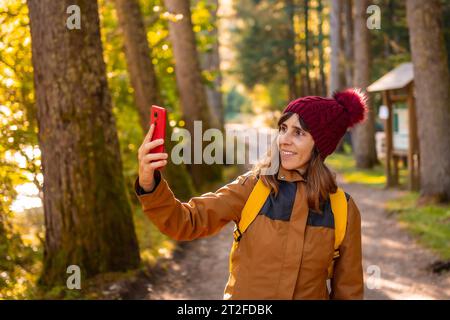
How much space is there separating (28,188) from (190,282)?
2.72 meters

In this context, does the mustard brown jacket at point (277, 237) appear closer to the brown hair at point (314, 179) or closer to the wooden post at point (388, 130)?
the brown hair at point (314, 179)

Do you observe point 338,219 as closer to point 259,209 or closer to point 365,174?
point 259,209

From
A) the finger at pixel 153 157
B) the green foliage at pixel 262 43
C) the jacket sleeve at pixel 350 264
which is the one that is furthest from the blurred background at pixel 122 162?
the green foliage at pixel 262 43

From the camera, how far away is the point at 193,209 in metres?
3.27

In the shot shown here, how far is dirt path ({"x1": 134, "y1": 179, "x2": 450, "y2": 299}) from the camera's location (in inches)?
A: 303

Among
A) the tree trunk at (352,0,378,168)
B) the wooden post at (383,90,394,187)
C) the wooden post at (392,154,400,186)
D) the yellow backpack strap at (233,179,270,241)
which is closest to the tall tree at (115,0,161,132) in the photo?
the wooden post at (383,90,394,187)

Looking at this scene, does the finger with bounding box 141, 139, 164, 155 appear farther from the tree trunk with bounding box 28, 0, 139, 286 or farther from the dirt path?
the dirt path

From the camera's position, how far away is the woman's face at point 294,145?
3.41 m

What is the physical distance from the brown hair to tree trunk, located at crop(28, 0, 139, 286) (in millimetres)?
3833

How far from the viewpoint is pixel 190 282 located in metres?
8.39

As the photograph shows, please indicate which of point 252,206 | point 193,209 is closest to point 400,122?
point 252,206

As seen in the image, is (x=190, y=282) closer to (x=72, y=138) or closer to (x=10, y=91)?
(x=72, y=138)

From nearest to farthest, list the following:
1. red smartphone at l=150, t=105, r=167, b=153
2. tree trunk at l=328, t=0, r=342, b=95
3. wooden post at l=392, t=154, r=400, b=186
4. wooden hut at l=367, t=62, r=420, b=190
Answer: red smartphone at l=150, t=105, r=167, b=153 → wooden hut at l=367, t=62, r=420, b=190 → wooden post at l=392, t=154, r=400, b=186 → tree trunk at l=328, t=0, r=342, b=95

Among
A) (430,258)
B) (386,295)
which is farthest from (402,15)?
(386,295)
